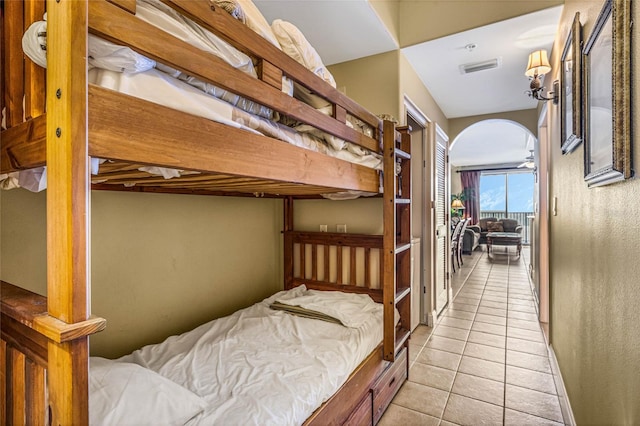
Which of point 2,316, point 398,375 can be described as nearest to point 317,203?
point 398,375

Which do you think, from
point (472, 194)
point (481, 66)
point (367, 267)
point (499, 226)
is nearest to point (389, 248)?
point (367, 267)

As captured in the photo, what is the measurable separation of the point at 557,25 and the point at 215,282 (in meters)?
3.16

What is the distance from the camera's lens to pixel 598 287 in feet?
4.17

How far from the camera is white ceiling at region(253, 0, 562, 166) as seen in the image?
2.25 metres

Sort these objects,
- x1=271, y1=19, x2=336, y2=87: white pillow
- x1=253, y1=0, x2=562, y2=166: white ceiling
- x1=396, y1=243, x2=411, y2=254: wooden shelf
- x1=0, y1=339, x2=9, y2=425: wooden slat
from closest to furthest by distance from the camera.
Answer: x1=0, y1=339, x2=9, y2=425: wooden slat < x1=271, y1=19, x2=336, y2=87: white pillow < x1=396, y1=243, x2=411, y2=254: wooden shelf < x1=253, y1=0, x2=562, y2=166: white ceiling

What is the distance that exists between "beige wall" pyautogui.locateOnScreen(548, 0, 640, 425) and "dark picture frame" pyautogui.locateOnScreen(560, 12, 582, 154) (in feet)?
0.19

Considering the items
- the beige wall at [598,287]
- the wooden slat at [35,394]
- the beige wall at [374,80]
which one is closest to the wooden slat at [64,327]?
the wooden slat at [35,394]

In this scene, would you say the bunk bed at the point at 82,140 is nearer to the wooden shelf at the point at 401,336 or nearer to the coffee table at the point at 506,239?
the wooden shelf at the point at 401,336

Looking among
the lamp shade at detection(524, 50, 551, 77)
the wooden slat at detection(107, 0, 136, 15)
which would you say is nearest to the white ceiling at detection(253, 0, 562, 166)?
the lamp shade at detection(524, 50, 551, 77)

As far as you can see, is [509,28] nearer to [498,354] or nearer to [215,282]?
[498,354]

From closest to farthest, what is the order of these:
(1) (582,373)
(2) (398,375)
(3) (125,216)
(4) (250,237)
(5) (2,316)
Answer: (5) (2,316)
(1) (582,373)
(3) (125,216)
(2) (398,375)
(4) (250,237)

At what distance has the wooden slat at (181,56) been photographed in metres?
0.65

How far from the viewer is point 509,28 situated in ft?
8.01

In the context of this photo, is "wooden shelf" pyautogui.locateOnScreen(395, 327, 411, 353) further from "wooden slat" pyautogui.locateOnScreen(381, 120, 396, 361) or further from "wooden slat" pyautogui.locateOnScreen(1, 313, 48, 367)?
"wooden slat" pyautogui.locateOnScreen(1, 313, 48, 367)
